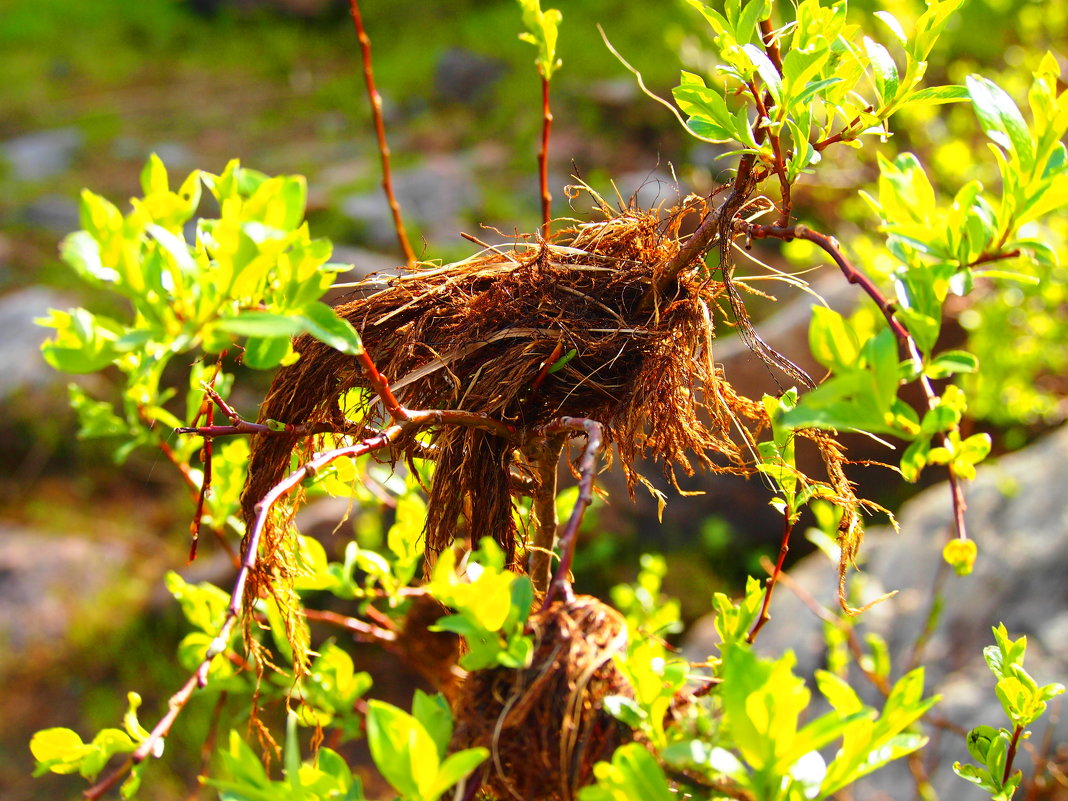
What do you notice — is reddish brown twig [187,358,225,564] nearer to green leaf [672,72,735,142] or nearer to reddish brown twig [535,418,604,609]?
reddish brown twig [535,418,604,609]

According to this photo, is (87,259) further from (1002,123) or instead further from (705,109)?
(1002,123)

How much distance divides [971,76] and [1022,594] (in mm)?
1655

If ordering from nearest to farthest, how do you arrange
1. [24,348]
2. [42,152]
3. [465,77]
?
[24,348]
[42,152]
[465,77]

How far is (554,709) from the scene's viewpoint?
0.52m

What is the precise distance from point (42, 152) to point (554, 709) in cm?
608

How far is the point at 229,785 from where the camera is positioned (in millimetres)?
440

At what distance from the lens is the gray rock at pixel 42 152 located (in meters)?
5.25

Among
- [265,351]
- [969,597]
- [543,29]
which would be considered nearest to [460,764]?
[265,351]

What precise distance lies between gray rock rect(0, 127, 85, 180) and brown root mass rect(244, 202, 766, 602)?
5.38m

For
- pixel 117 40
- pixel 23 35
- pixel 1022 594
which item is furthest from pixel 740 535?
pixel 23 35

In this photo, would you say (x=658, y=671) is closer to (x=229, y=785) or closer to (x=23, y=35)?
(x=229, y=785)

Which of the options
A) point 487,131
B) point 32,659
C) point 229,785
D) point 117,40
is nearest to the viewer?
point 229,785

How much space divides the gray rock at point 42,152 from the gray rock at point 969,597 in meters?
4.91

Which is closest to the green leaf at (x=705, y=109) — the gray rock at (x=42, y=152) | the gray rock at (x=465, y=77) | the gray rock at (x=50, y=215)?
the gray rock at (x=50, y=215)
